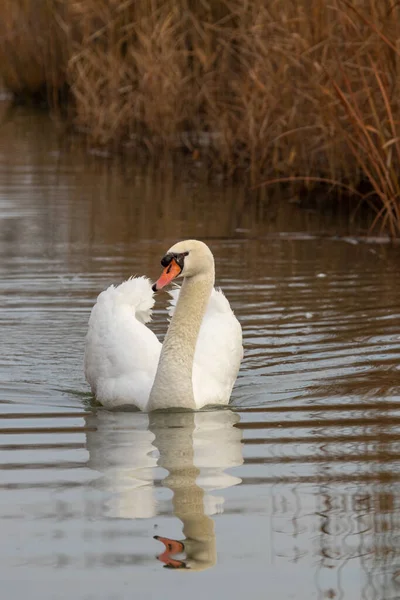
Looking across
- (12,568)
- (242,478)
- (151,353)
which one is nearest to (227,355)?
(151,353)

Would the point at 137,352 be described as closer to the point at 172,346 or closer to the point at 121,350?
the point at 121,350

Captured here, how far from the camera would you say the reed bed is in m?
11.7

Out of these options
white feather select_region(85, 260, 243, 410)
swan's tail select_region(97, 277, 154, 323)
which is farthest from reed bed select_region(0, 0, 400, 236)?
white feather select_region(85, 260, 243, 410)

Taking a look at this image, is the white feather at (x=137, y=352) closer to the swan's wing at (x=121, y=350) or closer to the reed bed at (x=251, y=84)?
the swan's wing at (x=121, y=350)

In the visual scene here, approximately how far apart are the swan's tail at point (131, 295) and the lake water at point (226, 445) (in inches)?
19.0

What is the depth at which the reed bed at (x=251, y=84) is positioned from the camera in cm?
1167

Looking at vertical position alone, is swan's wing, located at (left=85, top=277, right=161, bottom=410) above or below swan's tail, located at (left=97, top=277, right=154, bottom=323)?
below

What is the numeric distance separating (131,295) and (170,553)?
319 centimetres

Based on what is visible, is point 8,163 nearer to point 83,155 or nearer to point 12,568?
point 83,155

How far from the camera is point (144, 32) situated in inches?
720

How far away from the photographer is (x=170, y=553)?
4367 millimetres

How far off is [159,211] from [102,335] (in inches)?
291

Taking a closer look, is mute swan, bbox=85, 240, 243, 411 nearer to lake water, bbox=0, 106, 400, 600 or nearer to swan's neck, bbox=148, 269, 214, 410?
swan's neck, bbox=148, 269, 214, 410

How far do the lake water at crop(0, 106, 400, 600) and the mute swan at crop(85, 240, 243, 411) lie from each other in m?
0.13
